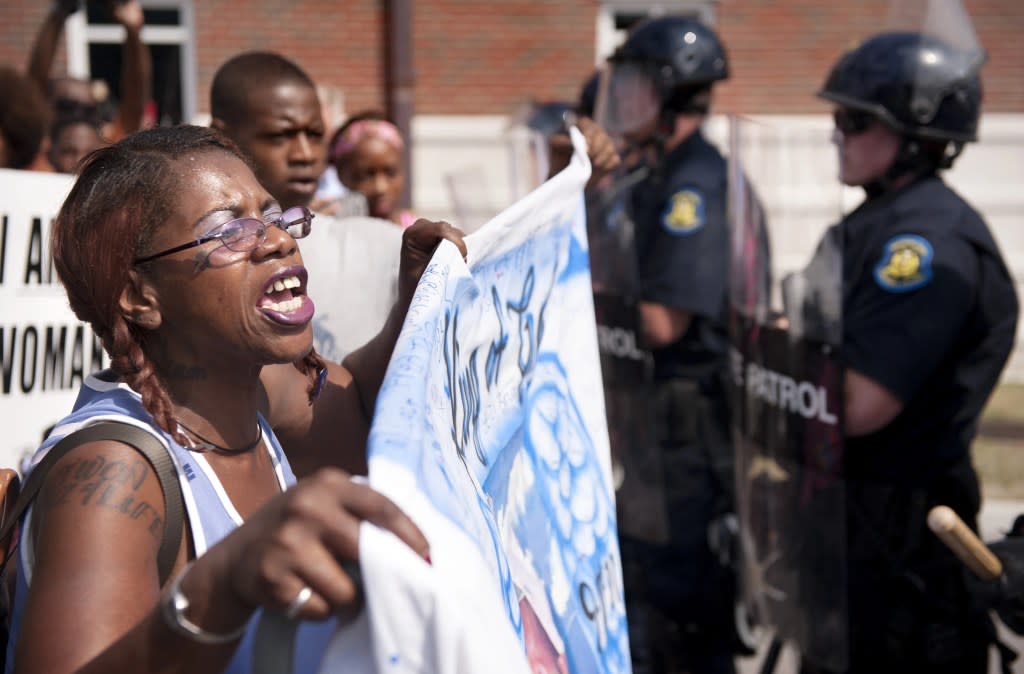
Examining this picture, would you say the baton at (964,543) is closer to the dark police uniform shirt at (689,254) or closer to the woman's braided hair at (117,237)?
the woman's braided hair at (117,237)

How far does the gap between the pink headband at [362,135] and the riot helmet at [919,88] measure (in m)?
1.67

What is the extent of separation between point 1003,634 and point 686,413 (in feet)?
4.32

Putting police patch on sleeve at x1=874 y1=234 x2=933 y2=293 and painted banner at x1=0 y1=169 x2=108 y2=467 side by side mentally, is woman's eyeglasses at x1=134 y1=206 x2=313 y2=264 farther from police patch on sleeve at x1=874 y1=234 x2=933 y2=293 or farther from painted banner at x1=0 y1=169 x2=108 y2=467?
police patch on sleeve at x1=874 y1=234 x2=933 y2=293

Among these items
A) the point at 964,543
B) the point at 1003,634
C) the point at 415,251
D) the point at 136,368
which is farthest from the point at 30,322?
the point at 1003,634

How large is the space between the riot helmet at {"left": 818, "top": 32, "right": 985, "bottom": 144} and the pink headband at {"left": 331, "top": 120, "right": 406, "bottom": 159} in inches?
65.8

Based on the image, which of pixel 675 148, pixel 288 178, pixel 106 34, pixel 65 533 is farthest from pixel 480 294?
pixel 106 34

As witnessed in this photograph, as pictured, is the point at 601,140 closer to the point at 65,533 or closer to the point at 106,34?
the point at 65,533

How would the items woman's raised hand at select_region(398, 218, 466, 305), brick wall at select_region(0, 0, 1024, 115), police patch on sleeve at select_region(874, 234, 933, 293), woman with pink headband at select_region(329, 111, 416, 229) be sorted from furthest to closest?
brick wall at select_region(0, 0, 1024, 115) → woman with pink headband at select_region(329, 111, 416, 229) → police patch on sleeve at select_region(874, 234, 933, 293) → woman's raised hand at select_region(398, 218, 466, 305)

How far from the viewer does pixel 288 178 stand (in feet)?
9.78

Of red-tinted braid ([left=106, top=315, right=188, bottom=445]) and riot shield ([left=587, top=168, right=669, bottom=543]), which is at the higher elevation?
red-tinted braid ([left=106, top=315, right=188, bottom=445])

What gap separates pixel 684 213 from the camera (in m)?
3.95

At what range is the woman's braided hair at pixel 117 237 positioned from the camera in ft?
5.16

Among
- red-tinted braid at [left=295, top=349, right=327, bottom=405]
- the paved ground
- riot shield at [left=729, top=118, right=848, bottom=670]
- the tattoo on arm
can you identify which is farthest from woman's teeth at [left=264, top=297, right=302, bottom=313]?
the paved ground

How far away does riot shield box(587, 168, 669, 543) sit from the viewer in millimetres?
3768
